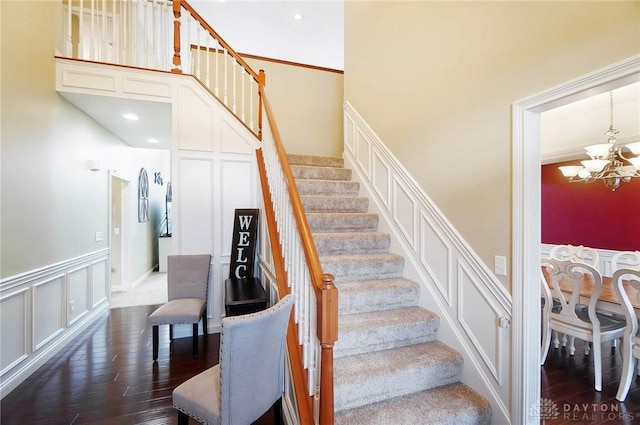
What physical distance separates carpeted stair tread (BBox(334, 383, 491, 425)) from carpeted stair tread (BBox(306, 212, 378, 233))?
1.59 meters

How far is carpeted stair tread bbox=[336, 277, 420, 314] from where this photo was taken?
2217mm

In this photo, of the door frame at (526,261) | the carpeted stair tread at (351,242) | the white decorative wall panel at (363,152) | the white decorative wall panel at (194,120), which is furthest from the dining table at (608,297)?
the white decorative wall panel at (194,120)

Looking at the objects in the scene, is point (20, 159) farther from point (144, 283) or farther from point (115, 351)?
point (144, 283)

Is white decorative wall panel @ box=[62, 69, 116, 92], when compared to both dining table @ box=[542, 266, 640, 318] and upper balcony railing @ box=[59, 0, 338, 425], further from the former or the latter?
dining table @ box=[542, 266, 640, 318]

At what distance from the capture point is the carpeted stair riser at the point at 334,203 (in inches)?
Answer: 122

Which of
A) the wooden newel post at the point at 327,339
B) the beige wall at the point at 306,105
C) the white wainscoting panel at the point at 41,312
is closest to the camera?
the wooden newel post at the point at 327,339

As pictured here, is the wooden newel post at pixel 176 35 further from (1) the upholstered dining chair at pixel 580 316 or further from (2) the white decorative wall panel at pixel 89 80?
(1) the upholstered dining chair at pixel 580 316

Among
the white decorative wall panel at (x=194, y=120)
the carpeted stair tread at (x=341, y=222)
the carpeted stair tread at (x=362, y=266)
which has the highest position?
the white decorative wall panel at (x=194, y=120)

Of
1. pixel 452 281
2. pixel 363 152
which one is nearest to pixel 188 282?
pixel 363 152

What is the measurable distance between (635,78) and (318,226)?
7.60 feet

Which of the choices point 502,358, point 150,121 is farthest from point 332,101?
point 502,358

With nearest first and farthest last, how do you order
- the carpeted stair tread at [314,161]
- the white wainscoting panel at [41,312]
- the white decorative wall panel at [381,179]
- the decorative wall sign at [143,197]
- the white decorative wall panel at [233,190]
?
the white wainscoting panel at [41,312], the white decorative wall panel at [381,179], the white decorative wall panel at [233,190], the carpeted stair tread at [314,161], the decorative wall sign at [143,197]

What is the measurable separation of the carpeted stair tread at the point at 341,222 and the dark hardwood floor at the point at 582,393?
202cm

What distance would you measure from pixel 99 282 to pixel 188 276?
6.39 ft
